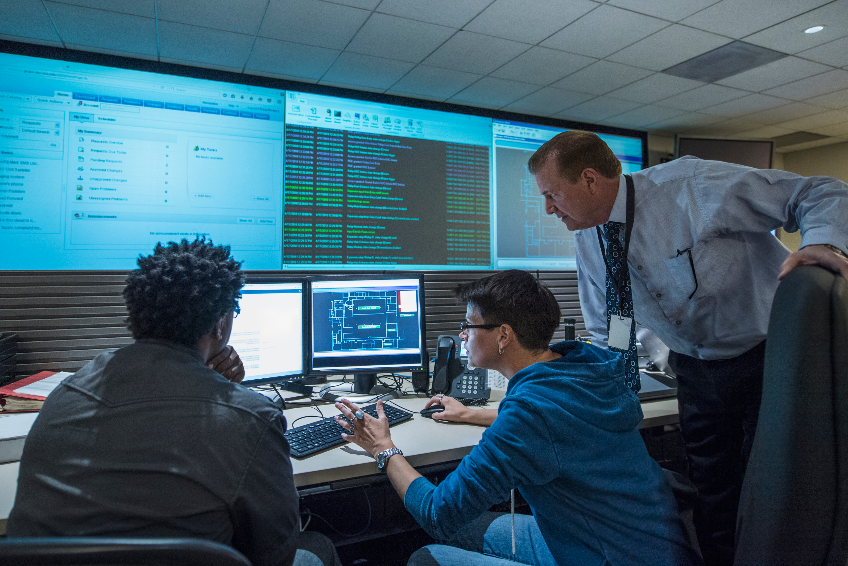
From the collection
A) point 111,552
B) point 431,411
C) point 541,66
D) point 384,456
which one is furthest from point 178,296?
point 541,66

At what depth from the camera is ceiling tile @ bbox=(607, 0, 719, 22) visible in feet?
7.39

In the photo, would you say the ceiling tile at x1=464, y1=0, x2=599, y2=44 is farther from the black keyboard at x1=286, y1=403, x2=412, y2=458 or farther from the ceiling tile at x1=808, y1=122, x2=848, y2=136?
the ceiling tile at x1=808, y1=122, x2=848, y2=136

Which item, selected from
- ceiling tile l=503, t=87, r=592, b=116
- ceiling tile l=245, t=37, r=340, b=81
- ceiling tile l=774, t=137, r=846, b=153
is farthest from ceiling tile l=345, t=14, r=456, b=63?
ceiling tile l=774, t=137, r=846, b=153

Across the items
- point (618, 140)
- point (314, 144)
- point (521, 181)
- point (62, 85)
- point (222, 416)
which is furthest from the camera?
point (618, 140)

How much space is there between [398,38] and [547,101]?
4.51 feet

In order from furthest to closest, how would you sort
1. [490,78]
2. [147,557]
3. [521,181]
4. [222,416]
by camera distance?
[521,181]
[490,78]
[222,416]
[147,557]

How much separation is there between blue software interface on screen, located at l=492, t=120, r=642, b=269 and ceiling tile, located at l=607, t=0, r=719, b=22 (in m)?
1.13

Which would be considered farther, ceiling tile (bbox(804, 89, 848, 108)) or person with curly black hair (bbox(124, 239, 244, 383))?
ceiling tile (bbox(804, 89, 848, 108))

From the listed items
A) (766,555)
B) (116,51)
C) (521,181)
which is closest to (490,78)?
(521,181)

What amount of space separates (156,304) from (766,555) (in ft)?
3.40

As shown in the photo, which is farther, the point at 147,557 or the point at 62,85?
the point at 62,85

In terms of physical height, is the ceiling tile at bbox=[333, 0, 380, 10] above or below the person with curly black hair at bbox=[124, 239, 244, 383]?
→ above

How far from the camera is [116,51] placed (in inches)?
97.8

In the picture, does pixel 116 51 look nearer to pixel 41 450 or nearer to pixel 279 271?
pixel 279 271
